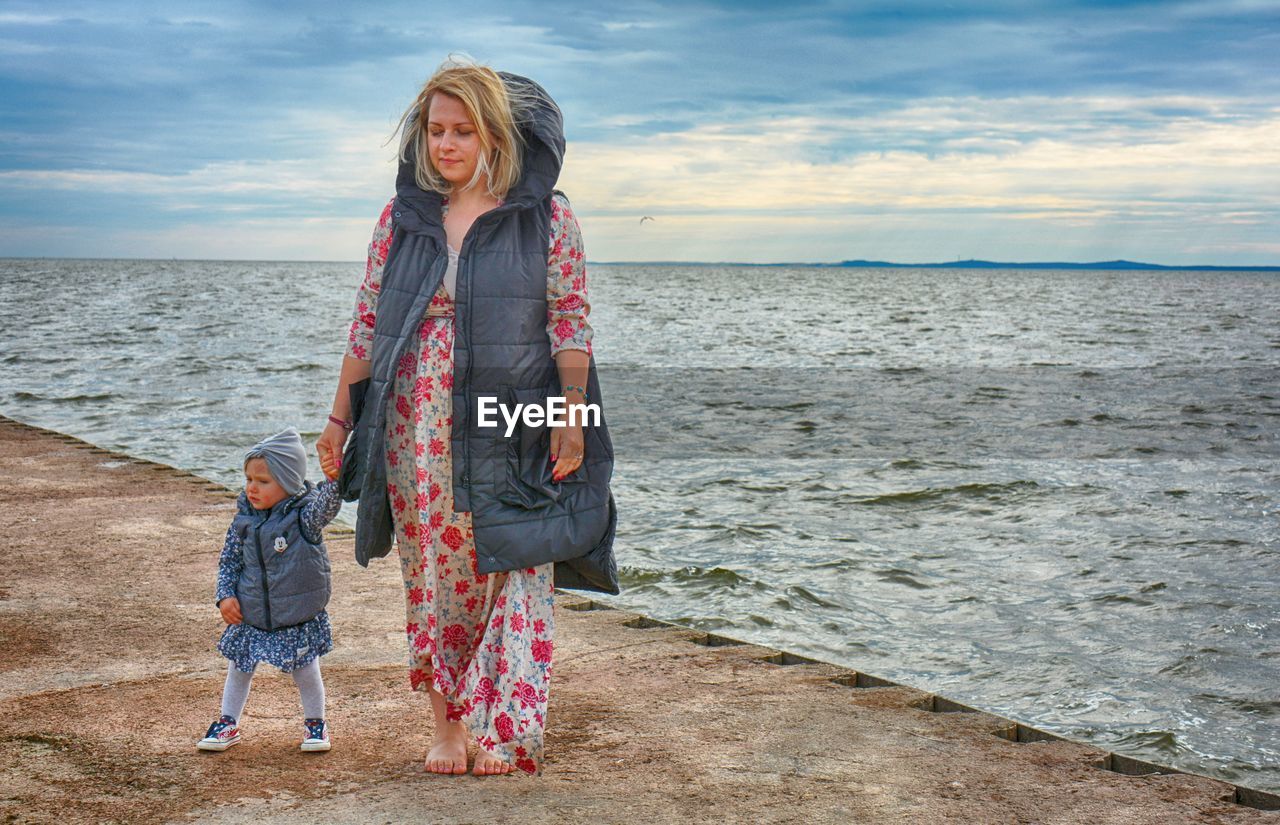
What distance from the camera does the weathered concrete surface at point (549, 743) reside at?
3.50m

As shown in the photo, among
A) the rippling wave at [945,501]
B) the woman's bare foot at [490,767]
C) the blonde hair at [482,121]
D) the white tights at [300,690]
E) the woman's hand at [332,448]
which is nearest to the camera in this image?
the blonde hair at [482,121]

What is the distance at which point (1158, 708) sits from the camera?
245 inches

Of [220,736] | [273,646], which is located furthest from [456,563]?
[220,736]

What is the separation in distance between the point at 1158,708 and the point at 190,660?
4.74 meters

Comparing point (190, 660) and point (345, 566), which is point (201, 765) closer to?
point (190, 660)

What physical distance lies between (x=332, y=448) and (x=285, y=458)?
21cm

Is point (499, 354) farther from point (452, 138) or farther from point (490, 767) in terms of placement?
point (490, 767)

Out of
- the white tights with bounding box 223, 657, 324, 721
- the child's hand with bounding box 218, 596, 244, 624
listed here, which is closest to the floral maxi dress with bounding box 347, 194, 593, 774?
the white tights with bounding box 223, 657, 324, 721

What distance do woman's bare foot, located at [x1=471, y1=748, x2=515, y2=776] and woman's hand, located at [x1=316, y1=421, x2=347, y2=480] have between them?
1.00 metres

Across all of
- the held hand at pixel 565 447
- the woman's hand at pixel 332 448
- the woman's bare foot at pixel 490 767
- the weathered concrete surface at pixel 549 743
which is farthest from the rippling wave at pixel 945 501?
the woman's hand at pixel 332 448

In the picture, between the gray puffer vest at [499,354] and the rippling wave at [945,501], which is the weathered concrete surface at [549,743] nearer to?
the gray puffer vest at [499,354]

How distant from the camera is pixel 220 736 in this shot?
3906 mm

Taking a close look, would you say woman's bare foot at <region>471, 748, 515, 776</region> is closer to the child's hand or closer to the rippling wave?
the child's hand

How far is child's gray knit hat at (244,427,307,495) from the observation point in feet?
12.1
